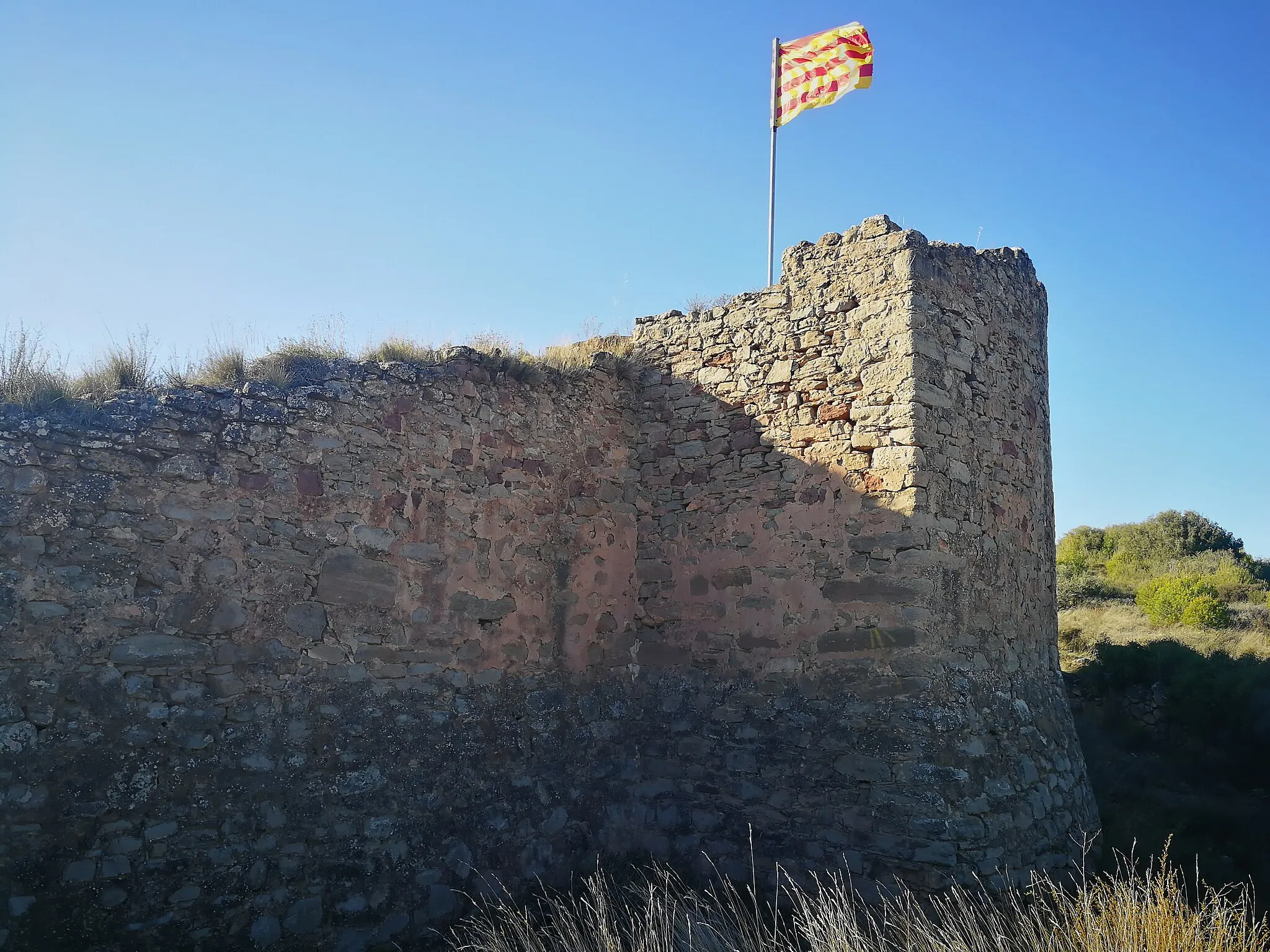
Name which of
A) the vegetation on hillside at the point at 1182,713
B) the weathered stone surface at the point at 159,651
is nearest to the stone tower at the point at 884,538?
the vegetation on hillside at the point at 1182,713

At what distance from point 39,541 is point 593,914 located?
3.94 metres

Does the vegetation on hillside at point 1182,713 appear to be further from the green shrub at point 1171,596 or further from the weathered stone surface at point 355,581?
the weathered stone surface at point 355,581

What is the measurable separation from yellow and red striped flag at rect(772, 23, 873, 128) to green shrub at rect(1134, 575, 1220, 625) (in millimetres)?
10343

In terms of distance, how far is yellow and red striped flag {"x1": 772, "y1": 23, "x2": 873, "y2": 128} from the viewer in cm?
852

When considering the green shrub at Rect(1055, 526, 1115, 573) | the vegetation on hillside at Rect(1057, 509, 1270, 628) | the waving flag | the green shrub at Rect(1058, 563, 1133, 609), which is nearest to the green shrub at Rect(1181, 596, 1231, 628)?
the vegetation on hillside at Rect(1057, 509, 1270, 628)

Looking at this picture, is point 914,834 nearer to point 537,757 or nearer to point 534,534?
point 537,757

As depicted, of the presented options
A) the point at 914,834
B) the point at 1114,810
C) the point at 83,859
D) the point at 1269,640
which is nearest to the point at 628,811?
the point at 914,834

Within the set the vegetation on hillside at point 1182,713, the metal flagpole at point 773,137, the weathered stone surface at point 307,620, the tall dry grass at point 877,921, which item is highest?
the metal flagpole at point 773,137

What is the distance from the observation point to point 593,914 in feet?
19.5

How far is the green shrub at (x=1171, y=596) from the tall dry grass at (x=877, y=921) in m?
8.97

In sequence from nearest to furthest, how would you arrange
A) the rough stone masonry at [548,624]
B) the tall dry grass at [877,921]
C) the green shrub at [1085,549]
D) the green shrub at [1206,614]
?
the tall dry grass at [877,921] < the rough stone masonry at [548,624] < the green shrub at [1206,614] < the green shrub at [1085,549]

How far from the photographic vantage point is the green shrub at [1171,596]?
14469mm

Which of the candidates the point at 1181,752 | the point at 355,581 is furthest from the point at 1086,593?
the point at 355,581

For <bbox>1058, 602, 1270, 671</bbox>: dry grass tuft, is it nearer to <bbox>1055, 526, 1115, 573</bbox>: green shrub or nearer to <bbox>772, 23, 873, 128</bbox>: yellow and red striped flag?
<bbox>1055, 526, 1115, 573</bbox>: green shrub
